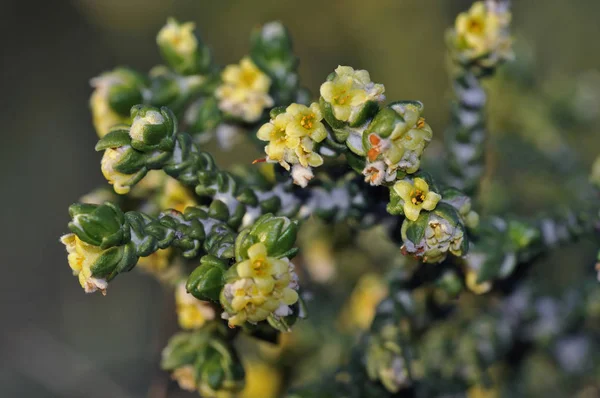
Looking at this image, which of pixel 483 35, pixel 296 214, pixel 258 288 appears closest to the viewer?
pixel 258 288

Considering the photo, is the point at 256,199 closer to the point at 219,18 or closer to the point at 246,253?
the point at 246,253

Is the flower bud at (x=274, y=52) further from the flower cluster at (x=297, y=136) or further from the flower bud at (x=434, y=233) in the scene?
the flower bud at (x=434, y=233)

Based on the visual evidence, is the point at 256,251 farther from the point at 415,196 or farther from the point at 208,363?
the point at 208,363

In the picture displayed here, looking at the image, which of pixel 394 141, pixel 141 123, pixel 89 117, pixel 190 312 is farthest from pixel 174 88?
pixel 89 117

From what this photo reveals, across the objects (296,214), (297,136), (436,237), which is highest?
(297,136)

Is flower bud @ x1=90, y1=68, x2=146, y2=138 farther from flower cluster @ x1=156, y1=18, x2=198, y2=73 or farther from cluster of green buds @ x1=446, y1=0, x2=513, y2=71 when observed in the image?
cluster of green buds @ x1=446, y1=0, x2=513, y2=71

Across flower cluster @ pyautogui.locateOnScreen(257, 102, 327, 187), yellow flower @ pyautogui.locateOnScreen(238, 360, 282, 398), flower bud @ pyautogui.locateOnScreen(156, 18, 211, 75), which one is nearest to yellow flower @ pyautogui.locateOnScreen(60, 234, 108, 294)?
flower cluster @ pyautogui.locateOnScreen(257, 102, 327, 187)
